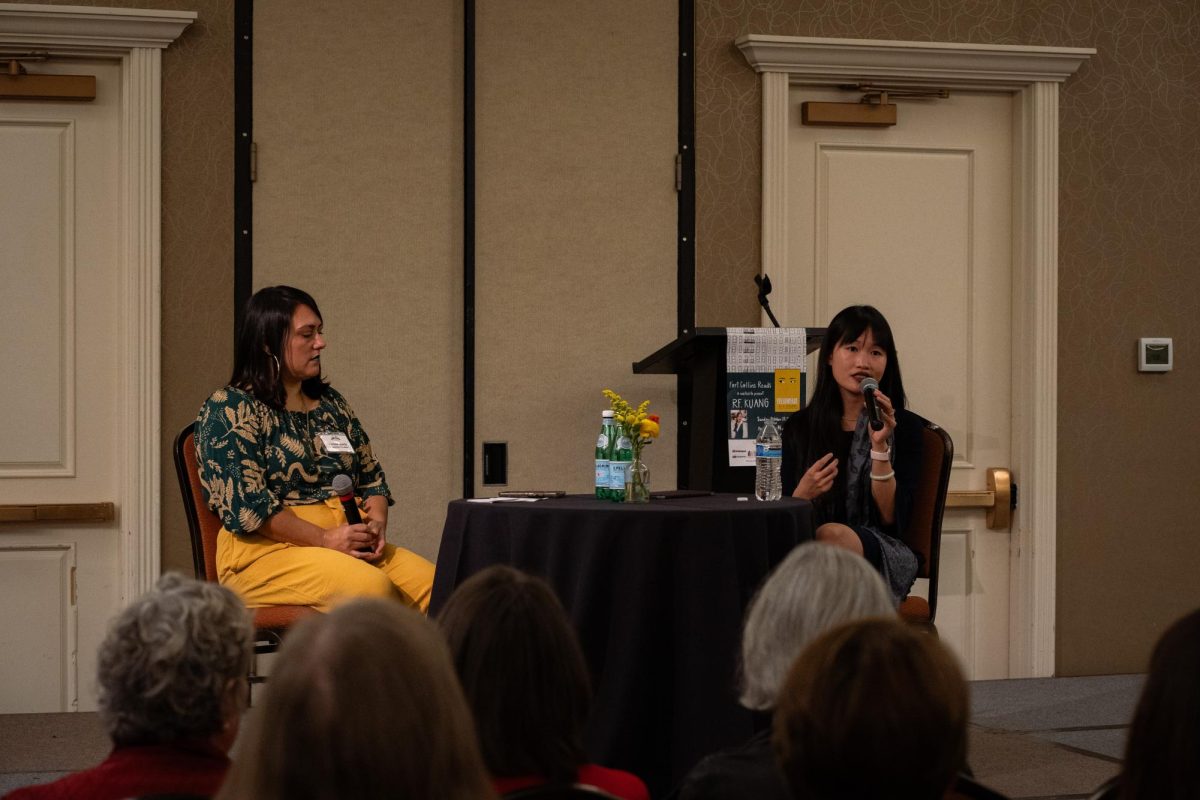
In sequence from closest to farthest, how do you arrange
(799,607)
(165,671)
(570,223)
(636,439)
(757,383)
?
(165,671) < (799,607) < (636,439) < (757,383) < (570,223)

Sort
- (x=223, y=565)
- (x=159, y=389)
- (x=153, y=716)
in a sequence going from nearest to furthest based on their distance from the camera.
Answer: (x=153, y=716) < (x=223, y=565) < (x=159, y=389)

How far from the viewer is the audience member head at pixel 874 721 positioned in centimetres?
117

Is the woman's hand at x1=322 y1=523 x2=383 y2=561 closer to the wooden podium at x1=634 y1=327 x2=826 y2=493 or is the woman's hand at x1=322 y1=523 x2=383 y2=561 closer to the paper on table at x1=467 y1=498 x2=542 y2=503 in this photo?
the paper on table at x1=467 y1=498 x2=542 y2=503

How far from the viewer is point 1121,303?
202 inches

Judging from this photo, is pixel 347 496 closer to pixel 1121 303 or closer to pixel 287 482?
pixel 287 482

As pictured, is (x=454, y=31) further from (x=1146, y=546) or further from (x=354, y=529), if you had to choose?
(x=1146, y=546)

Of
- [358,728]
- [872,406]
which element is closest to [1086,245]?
[872,406]

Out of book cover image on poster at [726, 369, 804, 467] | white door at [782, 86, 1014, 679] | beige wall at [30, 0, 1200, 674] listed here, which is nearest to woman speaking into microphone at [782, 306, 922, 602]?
book cover image on poster at [726, 369, 804, 467]

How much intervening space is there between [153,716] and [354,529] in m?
2.11

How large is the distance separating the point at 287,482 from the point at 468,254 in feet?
4.51

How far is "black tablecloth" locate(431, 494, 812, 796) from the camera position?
2.85 metres

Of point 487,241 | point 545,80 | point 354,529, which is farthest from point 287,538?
point 545,80

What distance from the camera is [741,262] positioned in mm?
4887

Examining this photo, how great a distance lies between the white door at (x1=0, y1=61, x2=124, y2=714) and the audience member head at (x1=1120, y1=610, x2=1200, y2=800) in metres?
4.03
